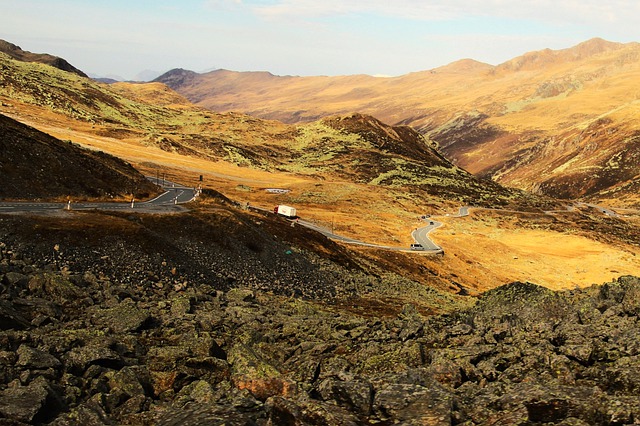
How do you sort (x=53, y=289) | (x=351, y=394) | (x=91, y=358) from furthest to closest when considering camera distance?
1. (x=53, y=289)
2. (x=91, y=358)
3. (x=351, y=394)

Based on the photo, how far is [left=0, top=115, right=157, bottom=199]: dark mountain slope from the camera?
47519 millimetres

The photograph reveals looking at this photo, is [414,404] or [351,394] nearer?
[414,404]

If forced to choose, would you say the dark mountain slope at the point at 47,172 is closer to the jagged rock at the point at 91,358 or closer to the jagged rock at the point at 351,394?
the jagged rock at the point at 91,358

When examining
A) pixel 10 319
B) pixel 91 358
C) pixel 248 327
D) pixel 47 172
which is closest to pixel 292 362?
pixel 248 327

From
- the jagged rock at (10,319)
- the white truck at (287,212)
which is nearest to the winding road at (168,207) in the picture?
the white truck at (287,212)

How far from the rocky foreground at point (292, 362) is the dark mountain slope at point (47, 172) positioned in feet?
74.4

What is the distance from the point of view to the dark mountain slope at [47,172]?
47519mm

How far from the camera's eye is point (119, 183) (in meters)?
60.3

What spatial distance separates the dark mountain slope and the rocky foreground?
74.4 ft

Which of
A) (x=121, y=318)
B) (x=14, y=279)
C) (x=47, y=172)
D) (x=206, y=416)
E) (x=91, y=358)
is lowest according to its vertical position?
(x=121, y=318)

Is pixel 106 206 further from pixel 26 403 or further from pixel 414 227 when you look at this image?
pixel 414 227

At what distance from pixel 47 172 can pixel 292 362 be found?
4535 cm

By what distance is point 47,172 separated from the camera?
5181 centimetres

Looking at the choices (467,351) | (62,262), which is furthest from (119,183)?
(467,351)
